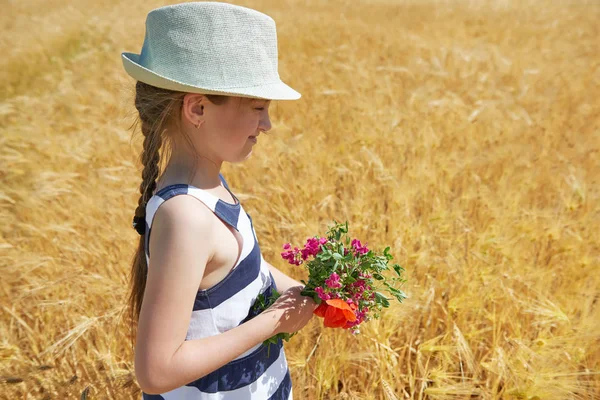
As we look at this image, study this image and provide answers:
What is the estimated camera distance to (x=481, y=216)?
2543 millimetres

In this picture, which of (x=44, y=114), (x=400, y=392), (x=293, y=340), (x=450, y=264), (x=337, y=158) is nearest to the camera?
(x=400, y=392)

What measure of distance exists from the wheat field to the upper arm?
731 millimetres

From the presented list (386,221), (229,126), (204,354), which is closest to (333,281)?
(204,354)

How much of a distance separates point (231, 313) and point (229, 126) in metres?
0.39

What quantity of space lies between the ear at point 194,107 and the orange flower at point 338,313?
0.46 meters

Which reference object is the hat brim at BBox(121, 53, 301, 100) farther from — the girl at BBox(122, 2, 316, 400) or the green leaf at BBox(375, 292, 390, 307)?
the green leaf at BBox(375, 292, 390, 307)

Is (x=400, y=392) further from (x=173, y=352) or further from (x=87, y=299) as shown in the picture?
(x=87, y=299)

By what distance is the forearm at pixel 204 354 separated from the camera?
894 millimetres

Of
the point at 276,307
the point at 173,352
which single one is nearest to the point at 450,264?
the point at 276,307

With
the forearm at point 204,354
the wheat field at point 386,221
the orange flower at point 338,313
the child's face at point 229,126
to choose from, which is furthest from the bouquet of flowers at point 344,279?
the wheat field at point 386,221

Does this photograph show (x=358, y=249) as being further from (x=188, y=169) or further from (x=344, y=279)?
(x=188, y=169)

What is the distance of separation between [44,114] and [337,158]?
2.92m

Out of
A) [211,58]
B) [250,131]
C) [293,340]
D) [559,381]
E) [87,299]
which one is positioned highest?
[211,58]

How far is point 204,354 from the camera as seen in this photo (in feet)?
3.06
